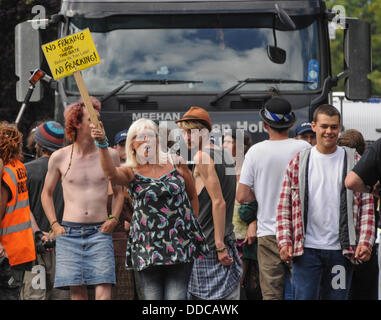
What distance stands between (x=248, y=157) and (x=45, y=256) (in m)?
1.99

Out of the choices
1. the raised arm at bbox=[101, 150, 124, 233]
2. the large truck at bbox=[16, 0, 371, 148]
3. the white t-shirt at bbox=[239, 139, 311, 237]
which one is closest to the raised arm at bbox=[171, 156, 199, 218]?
the white t-shirt at bbox=[239, 139, 311, 237]

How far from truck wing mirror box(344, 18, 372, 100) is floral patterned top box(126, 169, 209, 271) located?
4.04 metres

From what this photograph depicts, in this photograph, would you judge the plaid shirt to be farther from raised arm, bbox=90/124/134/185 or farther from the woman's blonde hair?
raised arm, bbox=90/124/134/185

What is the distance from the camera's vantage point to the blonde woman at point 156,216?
228 inches

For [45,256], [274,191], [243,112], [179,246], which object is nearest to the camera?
[179,246]

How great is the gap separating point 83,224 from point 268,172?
1442 millimetres

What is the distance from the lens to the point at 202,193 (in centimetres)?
671

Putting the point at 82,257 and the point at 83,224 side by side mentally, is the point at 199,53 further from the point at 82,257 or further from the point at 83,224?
the point at 82,257

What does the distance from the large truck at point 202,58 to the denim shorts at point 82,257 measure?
240cm

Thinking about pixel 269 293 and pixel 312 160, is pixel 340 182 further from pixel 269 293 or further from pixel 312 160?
pixel 269 293

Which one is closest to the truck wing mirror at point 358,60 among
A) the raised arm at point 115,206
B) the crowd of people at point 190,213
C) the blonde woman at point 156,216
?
the crowd of people at point 190,213

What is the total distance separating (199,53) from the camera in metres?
9.15

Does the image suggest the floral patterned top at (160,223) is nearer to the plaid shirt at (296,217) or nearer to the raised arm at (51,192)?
the plaid shirt at (296,217)

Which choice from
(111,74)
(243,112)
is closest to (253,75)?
(243,112)
